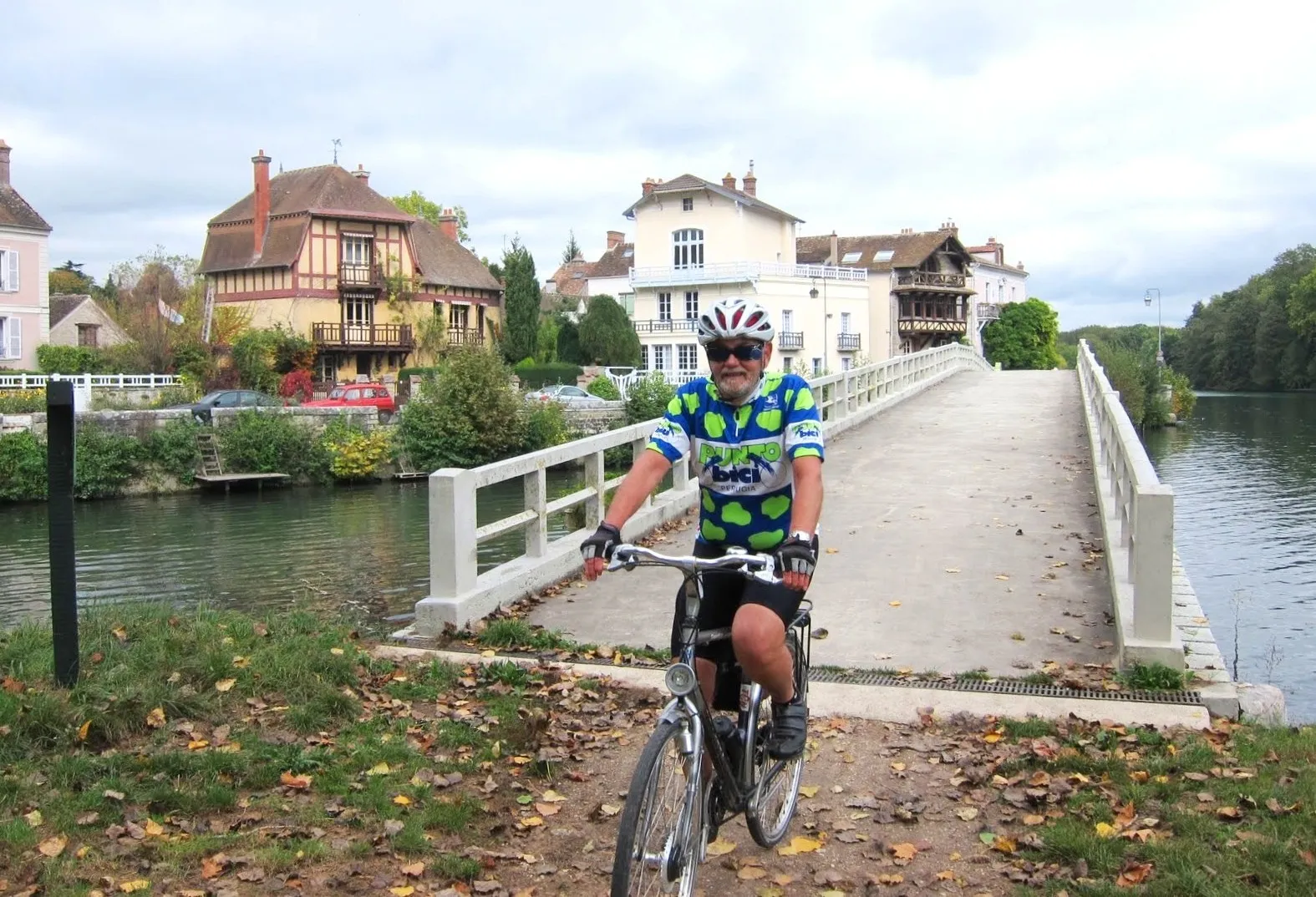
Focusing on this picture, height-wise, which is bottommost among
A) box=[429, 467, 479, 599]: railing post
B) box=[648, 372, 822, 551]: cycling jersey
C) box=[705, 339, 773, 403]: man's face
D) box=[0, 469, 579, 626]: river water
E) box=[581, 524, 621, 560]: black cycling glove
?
box=[0, 469, 579, 626]: river water

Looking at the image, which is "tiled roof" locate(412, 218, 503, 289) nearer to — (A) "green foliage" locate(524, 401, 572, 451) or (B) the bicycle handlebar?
(A) "green foliage" locate(524, 401, 572, 451)

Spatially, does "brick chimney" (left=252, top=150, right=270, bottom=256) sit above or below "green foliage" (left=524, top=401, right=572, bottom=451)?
above

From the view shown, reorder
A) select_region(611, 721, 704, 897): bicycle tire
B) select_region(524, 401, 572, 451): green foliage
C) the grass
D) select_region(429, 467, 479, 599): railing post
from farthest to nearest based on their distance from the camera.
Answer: select_region(524, 401, 572, 451): green foliage
select_region(429, 467, 479, 599): railing post
the grass
select_region(611, 721, 704, 897): bicycle tire

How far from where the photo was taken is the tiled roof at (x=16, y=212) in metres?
48.1

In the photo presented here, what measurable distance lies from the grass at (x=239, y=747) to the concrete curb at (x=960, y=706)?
1166 millimetres

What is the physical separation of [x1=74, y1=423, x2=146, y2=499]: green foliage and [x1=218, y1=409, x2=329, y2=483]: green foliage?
8.50 feet

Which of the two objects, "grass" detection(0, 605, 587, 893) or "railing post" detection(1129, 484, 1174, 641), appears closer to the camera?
"grass" detection(0, 605, 587, 893)

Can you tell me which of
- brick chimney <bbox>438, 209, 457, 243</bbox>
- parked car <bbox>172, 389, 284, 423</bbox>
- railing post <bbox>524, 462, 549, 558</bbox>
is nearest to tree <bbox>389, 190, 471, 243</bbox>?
brick chimney <bbox>438, 209, 457, 243</bbox>

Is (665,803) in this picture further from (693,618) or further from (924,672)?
(924,672)

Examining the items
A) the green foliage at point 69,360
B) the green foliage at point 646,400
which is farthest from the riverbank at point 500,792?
the green foliage at point 69,360

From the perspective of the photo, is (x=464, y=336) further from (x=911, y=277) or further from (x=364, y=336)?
(x=911, y=277)

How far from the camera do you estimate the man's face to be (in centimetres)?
436

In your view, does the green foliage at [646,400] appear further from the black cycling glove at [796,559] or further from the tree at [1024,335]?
the tree at [1024,335]

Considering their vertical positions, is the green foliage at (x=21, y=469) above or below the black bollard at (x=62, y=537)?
below
